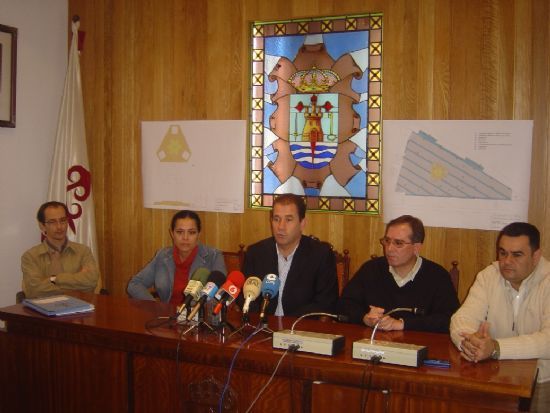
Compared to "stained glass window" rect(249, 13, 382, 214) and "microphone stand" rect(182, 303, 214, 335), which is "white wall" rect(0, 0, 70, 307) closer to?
"stained glass window" rect(249, 13, 382, 214)

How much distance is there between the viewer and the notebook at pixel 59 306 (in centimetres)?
299

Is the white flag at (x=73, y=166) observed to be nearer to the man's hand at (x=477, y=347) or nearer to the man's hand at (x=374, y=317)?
the man's hand at (x=374, y=317)

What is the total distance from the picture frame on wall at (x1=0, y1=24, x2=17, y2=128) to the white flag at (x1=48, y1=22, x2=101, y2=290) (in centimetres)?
43

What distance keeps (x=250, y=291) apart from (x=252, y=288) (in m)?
0.02

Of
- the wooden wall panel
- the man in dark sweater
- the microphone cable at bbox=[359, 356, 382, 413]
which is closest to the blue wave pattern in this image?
the wooden wall panel

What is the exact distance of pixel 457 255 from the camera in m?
3.92

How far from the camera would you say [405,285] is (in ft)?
10.3

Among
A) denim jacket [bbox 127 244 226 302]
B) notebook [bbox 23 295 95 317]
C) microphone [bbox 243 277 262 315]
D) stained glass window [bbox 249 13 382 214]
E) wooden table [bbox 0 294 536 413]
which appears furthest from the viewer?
stained glass window [bbox 249 13 382 214]

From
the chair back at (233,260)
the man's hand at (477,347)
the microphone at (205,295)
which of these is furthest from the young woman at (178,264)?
the man's hand at (477,347)

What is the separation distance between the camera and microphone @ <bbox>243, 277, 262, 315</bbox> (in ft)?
8.20

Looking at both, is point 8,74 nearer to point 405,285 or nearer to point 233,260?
point 233,260

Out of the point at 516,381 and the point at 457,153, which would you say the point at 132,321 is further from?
the point at 457,153

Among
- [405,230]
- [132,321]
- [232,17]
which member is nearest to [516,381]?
[405,230]

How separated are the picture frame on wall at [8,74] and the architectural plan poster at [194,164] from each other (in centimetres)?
100
